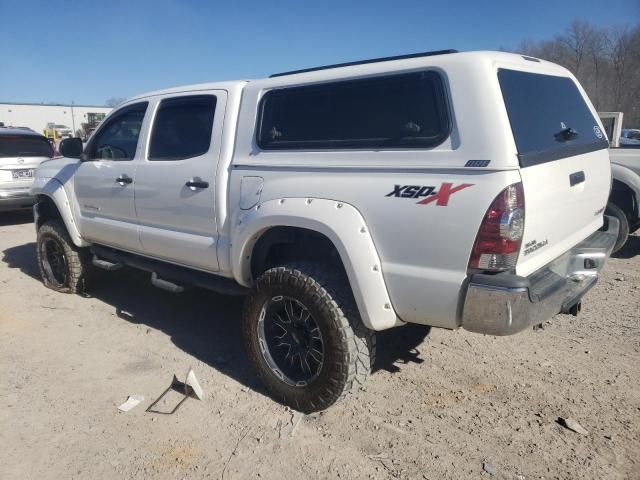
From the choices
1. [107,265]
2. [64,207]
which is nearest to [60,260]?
[64,207]

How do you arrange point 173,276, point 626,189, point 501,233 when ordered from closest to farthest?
1. point 501,233
2. point 173,276
3. point 626,189

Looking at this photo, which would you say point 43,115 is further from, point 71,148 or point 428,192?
point 428,192

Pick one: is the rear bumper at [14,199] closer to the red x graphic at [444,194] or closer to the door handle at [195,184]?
the door handle at [195,184]

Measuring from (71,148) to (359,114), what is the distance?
10.7 ft

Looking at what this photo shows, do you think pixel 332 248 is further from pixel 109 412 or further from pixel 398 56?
pixel 109 412

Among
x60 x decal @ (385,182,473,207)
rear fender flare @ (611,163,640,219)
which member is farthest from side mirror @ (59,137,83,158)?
rear fender flare @ (611,163,640,219)

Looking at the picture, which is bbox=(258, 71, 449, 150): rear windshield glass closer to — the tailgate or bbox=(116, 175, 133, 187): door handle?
the tailgate

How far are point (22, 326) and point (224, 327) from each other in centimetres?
188

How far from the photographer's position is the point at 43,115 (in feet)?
151

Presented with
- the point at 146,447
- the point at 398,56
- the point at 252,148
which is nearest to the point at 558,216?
the point at 398,56

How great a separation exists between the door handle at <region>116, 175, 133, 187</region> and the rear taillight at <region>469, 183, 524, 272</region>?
9.82 feet

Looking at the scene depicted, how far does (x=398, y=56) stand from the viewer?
113 inches

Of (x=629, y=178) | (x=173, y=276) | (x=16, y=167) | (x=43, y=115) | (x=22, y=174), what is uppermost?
(x=43, y=115)

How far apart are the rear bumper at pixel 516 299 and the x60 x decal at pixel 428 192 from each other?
0.41 m
